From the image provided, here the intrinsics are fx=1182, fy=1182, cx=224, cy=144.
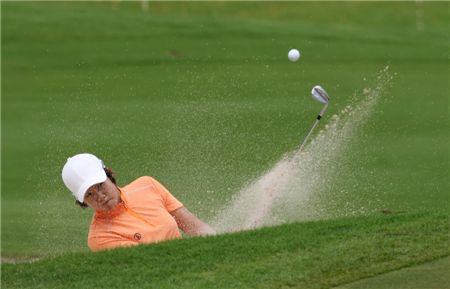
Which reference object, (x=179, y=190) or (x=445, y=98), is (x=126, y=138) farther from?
(x=445, y=98)

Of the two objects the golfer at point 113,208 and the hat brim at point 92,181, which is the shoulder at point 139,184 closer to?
the golfer at point 113,208

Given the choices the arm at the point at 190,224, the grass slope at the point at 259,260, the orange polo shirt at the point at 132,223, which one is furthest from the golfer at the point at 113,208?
the grass slope at the point at 259,260

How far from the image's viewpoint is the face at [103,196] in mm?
7117

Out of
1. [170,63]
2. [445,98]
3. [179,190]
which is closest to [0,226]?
[179,190]

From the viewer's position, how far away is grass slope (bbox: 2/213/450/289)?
20.0 ft

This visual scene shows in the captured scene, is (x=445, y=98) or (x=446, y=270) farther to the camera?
(x=445, y=98)

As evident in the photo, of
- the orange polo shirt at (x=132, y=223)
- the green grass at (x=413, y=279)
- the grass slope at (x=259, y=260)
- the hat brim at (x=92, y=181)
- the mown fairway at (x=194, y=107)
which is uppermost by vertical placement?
the mown fairway at (x=194, y=107)

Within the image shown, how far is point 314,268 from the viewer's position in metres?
6.14

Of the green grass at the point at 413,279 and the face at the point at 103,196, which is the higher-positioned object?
the face at the point at 103,196

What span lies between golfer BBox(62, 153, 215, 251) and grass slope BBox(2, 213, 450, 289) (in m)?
0.48

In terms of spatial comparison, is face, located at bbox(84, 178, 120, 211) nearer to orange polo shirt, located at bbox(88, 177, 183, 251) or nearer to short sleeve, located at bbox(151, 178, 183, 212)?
orange polo shirt, located at bbox(88, 177, 183, 251)

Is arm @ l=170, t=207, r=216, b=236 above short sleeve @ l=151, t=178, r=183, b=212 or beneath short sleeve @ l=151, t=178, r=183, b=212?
→ beneath

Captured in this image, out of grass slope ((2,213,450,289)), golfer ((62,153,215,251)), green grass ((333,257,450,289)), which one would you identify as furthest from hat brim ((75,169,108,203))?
green grass ((333,257,450,289))

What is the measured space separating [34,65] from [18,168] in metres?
5.10
